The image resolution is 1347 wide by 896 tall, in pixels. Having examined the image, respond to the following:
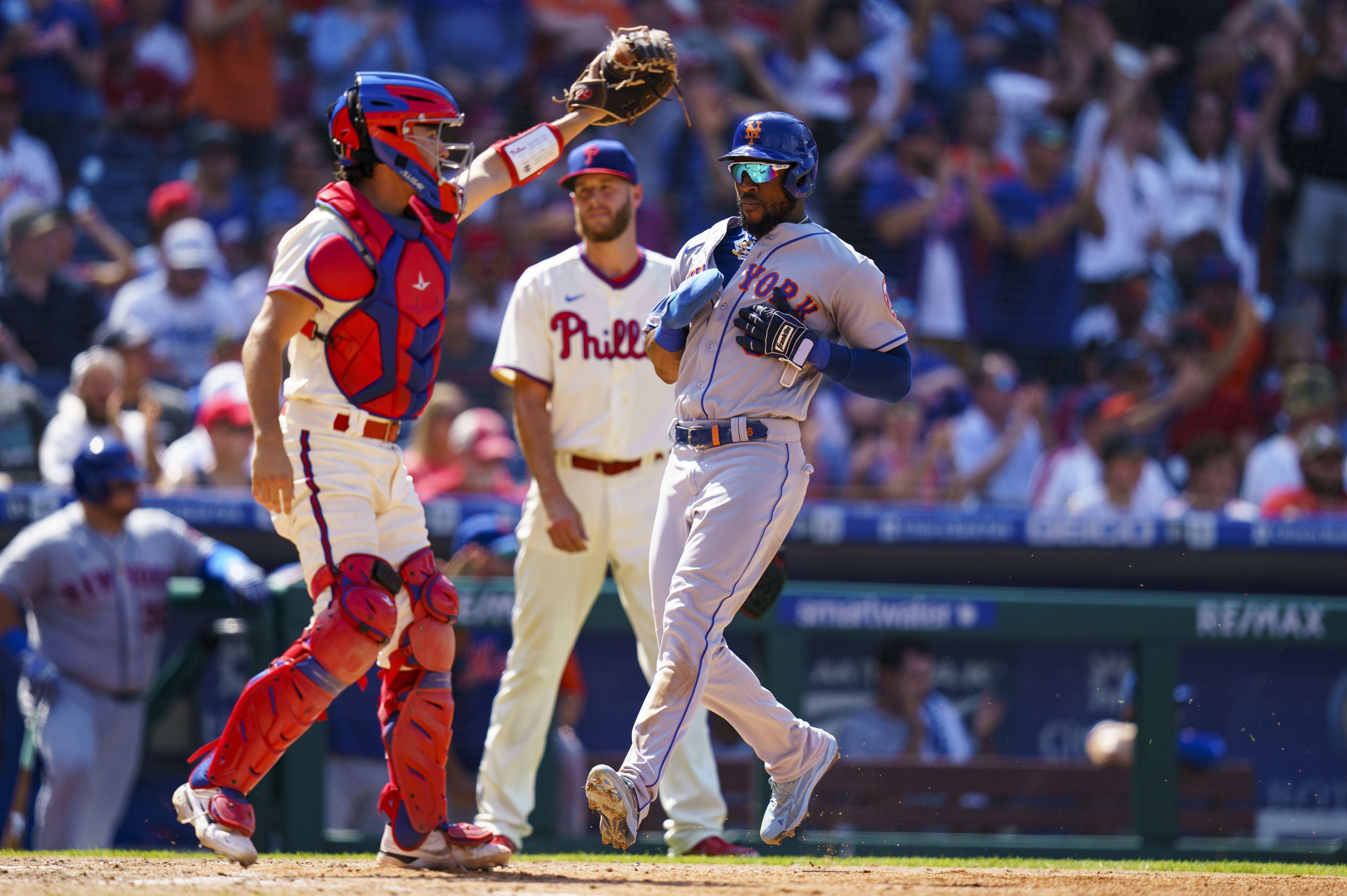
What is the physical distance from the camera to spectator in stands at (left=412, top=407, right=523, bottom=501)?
6.48 meters

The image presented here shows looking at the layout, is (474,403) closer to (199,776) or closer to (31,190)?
(31,190)

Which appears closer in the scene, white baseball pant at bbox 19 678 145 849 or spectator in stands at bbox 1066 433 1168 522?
white baseball pant at bbox 19 678 145 849

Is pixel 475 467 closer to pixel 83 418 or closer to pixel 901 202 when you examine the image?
pixel 83 418

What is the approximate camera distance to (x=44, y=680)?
18.2 feet

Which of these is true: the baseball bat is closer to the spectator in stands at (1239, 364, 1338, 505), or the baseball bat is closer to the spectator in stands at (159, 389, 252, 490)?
the spectator in stands at (159, 389, 252, 490)

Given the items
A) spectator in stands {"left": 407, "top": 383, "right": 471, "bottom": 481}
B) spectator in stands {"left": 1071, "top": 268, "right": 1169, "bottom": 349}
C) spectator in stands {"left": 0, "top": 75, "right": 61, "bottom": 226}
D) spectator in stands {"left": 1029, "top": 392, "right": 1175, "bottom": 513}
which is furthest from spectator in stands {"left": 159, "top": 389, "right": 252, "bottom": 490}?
spectator in stands {"left": 1071, "top": 268, "right": 1169, "bottom": 349}

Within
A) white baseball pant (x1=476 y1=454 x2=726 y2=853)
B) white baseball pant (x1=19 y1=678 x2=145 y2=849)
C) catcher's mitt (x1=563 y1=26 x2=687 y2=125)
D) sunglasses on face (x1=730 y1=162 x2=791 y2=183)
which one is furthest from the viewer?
white baseball pant (x1=19 y1=678 x2=145 y2=849)

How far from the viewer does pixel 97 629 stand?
19.1ft

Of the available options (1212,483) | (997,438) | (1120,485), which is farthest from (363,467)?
(1212,483)

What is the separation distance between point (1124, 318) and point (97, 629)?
6.36 metres

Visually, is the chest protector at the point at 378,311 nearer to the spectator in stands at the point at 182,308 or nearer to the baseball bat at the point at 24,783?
the baseball bat at the point at 24,783

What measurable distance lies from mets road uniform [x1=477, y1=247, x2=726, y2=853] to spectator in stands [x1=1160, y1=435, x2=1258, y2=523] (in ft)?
10.4

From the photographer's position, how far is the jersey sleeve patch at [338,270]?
12.1 feet

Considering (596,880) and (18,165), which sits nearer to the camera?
(596,880)
